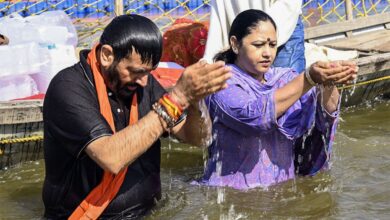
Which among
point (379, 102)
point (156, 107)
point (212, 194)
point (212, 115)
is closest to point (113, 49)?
point (156, 107)

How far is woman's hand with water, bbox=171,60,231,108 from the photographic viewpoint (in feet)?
8.71

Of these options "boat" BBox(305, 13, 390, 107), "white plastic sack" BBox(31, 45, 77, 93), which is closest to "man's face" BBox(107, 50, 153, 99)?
"white plastic sack" BBox(31, 45, 77, 93)

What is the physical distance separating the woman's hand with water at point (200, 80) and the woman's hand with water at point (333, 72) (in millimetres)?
866

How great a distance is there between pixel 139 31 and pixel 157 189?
3.03ft

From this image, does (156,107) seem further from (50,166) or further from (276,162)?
(276,162)

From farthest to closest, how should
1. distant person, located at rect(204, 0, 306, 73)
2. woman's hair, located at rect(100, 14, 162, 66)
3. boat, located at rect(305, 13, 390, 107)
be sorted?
boat, located at rect(305, 13, 390, 107), distant person, located at rect(204, 0, 306, 73), woman's hair, located at rect(100, 14, 162, 66)

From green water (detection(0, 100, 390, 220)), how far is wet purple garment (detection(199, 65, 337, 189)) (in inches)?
3.6

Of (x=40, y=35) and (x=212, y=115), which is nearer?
(x=212, y=115)

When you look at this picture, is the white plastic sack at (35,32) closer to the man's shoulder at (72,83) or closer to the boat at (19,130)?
the boat at (19,130)

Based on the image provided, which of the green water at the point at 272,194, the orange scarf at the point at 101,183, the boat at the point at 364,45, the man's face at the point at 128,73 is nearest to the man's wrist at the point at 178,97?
the man's face at the point at 128,73

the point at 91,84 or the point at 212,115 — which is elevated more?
the point at 91,84

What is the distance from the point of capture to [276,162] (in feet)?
13.0

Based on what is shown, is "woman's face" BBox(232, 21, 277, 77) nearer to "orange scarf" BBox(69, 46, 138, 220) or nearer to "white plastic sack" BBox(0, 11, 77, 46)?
"orange scarf" BBox(69, 46, 138, 220)

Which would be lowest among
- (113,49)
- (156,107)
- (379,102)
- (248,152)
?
(379,102)
